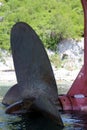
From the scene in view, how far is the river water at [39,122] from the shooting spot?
1086 cm

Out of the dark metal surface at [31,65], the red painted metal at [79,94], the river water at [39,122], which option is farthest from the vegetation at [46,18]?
the dark metal surface at [31,65]

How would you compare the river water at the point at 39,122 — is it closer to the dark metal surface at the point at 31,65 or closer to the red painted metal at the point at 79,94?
the red painted metal at the point at 79,94

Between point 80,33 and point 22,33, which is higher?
point 22,33

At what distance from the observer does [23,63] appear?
444 inches

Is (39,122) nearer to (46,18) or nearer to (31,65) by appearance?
(31,65)

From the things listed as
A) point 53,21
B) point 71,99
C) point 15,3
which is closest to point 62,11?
point 53,21

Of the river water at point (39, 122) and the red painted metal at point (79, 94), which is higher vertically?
the red painted metal at point (79, 94)

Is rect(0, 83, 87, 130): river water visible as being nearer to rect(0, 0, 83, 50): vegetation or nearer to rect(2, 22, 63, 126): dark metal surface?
rect(2, 22, 63, 126): dark metal surface

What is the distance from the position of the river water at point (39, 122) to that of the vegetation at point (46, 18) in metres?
30.4

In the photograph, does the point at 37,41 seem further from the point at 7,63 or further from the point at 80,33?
the point at 80,33

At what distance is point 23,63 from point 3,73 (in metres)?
24.4

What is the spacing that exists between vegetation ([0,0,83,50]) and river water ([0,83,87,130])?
99.9 ft

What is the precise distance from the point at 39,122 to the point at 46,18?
32467 mm

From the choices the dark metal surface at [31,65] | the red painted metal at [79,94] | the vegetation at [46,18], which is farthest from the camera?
the vegetation at [46,18]
